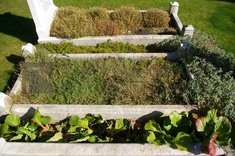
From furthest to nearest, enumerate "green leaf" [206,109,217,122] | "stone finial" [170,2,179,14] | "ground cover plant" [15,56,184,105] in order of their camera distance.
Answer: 1. "stone finial" [170,2,179,14]
2. "ground cover plant" [15,56,184,105]
3. "green leaf" [206,109,217,122]

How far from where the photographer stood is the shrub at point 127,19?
748cm

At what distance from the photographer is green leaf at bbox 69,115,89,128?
4.28m

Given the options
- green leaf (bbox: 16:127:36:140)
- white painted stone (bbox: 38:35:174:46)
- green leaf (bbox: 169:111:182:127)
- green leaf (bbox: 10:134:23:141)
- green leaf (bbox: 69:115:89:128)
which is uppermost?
white painted stone (bbox: 38:35:174:46)

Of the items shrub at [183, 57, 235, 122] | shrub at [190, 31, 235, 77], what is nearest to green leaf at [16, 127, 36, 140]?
shrub at [183, 57, 235, 122]

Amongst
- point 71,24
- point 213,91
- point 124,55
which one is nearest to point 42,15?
point 71,24

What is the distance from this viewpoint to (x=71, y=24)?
7086 millimetres

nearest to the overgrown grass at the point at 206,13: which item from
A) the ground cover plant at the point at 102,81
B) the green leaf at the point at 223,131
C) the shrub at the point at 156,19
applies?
the shrub at the point at 156,19

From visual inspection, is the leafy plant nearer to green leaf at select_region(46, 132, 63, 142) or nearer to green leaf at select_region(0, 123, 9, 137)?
green leaf at select_region(46, 132, 63, 142)

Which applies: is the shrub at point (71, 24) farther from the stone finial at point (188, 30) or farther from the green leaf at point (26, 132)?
the green leaf at point (26, 132)

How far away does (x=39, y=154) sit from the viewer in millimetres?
3705

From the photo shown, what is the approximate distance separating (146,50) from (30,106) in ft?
11.5

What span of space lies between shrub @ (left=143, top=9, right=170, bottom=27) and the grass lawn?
3.26 ft

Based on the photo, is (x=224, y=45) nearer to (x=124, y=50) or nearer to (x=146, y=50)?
(x=146, y=50)

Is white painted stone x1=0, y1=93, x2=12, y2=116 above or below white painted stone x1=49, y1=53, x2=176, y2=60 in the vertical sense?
below
